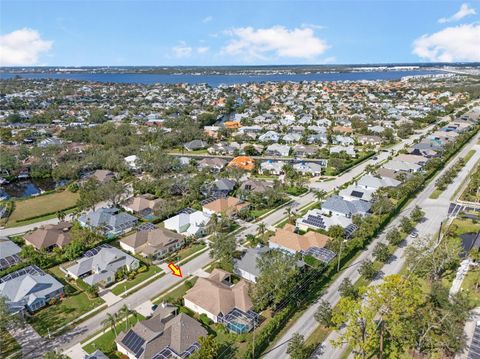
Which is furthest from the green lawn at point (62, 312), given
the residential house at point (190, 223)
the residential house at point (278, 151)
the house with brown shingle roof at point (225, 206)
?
the residential house at point (278, 151)

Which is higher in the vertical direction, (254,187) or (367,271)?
(254,187)

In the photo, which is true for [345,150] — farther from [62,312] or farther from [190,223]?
[62,312]

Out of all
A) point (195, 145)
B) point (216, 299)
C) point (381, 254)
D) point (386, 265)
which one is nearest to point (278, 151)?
point (195, 145)

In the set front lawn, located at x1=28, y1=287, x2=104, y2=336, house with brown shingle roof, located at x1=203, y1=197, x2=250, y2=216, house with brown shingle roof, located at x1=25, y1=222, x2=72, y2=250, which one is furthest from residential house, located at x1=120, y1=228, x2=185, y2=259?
house with brown shingle roof, located at x1=203, y1=197, x2=250, y2=216

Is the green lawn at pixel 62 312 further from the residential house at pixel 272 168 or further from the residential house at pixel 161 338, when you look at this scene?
the residential house at pixel 272 168

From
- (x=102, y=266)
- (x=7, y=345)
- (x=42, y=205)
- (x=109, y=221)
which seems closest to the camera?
(x=7, y=345)

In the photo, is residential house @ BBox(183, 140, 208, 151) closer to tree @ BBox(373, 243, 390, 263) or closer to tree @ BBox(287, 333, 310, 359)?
tree @ BBox(373, 243, 390, 263)

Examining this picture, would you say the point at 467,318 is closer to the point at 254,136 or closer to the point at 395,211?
the point at 395,211
